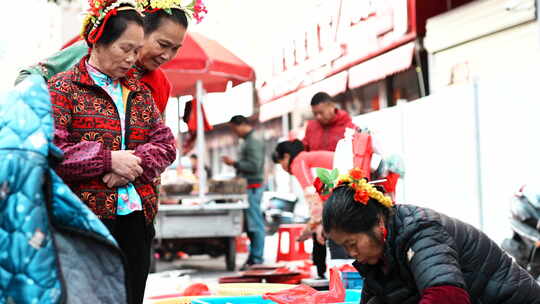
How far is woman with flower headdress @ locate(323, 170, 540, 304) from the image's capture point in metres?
2.68

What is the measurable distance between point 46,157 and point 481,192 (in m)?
5.89

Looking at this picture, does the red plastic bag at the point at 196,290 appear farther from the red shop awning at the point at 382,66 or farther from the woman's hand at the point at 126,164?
the red shop awning at the point at 382,66

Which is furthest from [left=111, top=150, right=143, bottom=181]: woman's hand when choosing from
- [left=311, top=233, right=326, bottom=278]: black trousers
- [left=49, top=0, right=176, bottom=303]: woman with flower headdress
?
[left=311, top=233, right=326, bottom=278]: black trousers

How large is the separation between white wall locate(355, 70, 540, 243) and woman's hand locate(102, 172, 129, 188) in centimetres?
352

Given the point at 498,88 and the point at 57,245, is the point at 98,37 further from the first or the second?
the point at 498,88

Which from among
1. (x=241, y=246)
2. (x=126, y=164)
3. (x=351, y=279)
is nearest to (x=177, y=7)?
(x=126, y=164)

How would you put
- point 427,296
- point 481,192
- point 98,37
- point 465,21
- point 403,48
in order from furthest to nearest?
point 403,48
point 465,21
point 481,192
point 98,37
point 427,296

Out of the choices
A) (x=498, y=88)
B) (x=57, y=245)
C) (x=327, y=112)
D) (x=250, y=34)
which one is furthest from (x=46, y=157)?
(x=250, y=34)

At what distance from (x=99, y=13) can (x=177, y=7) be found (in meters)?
0.55

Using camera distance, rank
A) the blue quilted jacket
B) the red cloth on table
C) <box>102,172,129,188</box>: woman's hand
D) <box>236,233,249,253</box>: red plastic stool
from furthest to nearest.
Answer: <box>236,233,249,253</box>: red plastic stool → <box>102,172,129,188</box>: woman's hand → the red cloth on table → the blue quilted jacket

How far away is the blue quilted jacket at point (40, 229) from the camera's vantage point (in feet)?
6.01

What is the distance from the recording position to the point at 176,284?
5547mm

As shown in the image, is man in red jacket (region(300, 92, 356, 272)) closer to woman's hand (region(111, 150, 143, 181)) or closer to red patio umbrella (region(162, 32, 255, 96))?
red patio umbrella (region(162, 32, 255, 96))

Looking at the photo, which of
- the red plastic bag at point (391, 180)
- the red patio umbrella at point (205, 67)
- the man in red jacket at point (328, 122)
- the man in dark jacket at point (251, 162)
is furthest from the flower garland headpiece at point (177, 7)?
the man in dark jacket at point (251, 162)
